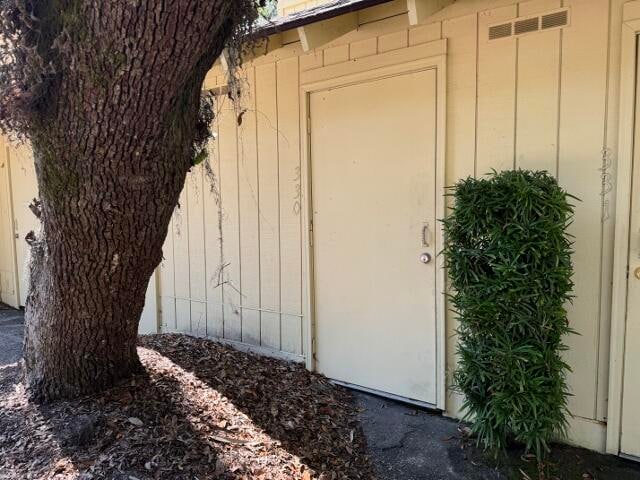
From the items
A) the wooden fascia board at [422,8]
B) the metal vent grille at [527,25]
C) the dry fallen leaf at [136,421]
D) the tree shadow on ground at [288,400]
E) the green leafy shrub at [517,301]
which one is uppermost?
the wooden fascia board at [422,8]

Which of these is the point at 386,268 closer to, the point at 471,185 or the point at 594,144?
the point at 471,185

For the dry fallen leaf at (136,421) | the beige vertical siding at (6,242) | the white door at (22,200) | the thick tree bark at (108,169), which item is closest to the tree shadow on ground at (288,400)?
the dry fallen leaf at (136,421)

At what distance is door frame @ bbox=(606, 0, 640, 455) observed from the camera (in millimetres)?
2342

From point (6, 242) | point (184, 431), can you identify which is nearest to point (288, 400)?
point (184, 431)

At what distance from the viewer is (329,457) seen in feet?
8.34

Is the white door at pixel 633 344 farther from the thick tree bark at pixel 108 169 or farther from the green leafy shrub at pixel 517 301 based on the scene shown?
the thick tree bark at pixel 108 169

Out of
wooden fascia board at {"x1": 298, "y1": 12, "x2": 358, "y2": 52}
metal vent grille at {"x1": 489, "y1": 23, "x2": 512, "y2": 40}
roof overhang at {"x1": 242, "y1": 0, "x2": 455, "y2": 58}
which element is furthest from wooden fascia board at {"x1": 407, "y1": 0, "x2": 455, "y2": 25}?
wooden fascia board at {"x1": 298, "y1": 12, "x2": 358, "y2": 52}

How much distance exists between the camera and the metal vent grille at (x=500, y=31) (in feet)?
8.77

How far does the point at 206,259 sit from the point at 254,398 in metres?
1.71

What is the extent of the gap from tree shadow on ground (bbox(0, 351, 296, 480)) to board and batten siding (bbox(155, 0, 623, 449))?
4.66 ft

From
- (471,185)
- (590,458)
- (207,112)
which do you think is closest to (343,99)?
(207,112)

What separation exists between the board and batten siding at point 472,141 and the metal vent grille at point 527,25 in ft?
0.12

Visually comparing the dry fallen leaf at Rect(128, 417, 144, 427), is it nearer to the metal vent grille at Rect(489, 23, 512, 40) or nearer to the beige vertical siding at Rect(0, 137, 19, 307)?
the metal vent grille at Rect(489, 23, 512, 40)

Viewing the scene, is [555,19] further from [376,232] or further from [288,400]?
[288,400]
